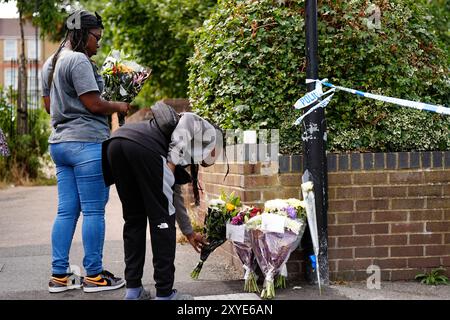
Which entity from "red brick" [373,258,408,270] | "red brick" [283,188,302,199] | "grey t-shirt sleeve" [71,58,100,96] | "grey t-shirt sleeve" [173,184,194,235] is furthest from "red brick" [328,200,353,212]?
"grey t-shirt sleeve" [71,58,100,96]

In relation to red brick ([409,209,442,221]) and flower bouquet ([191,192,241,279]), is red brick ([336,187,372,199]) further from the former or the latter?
flower bouquet ([191,192,241,279])

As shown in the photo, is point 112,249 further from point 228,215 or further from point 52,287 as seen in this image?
point 228,215

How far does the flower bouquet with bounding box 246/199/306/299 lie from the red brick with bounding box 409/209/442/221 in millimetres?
973

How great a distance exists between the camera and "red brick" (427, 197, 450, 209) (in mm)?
4633

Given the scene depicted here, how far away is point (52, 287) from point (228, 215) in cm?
135

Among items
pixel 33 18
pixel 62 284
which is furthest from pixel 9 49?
pixel 62 284

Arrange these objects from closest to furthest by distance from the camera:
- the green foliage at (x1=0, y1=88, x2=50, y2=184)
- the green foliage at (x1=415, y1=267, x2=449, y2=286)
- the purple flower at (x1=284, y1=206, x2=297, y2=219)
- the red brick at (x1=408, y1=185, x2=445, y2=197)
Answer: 1. the purple flower at (x1=284, y1=206, x2=297, y2=219)
2. the green foliage at (x1=415, y1=267, x2=449, y2=286)
3. the red brick at (x1=408, y1=185, x2=445, y2=197)
4. the green foliage at (x1=0, y1=88, x2=50, y2=184)

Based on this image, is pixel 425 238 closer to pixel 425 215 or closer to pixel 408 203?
pixel 425 215

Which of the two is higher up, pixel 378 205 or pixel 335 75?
pixel 335 75

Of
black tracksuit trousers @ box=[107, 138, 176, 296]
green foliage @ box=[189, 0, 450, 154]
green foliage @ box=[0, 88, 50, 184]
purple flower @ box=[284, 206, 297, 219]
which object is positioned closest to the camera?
black tracksuit trousers @ box=[107, 138, 176, 296]

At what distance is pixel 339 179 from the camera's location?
180 inches

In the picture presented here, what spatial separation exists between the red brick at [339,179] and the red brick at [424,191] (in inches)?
19.0

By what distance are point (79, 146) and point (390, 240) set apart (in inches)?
95.8

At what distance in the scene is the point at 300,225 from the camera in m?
4.14
